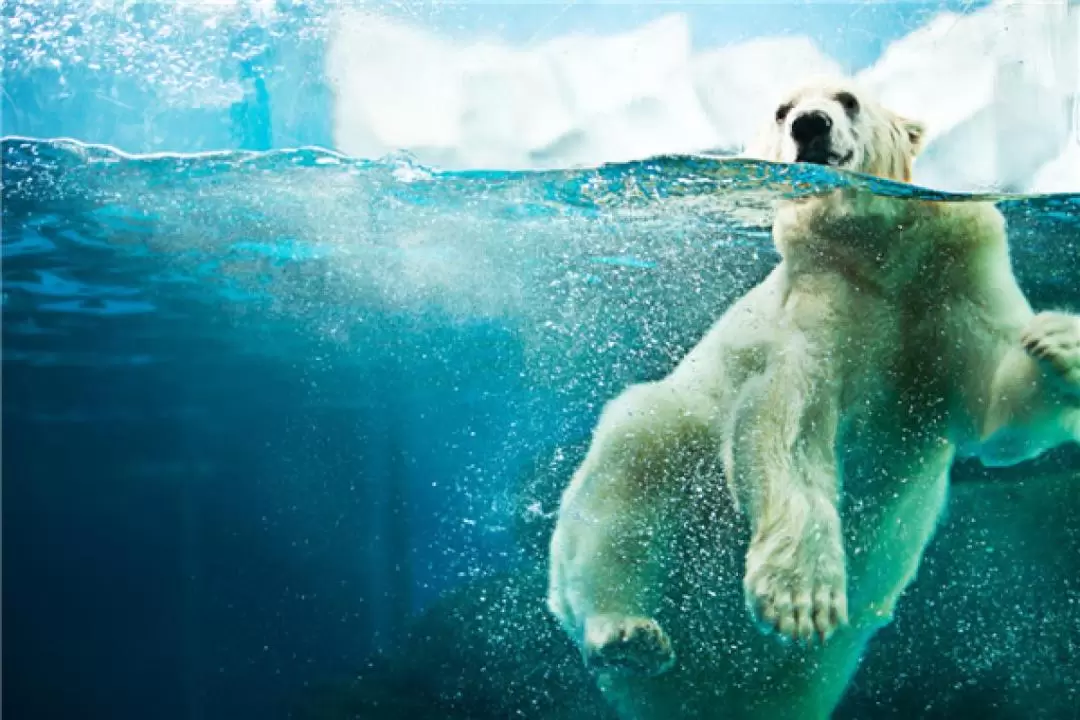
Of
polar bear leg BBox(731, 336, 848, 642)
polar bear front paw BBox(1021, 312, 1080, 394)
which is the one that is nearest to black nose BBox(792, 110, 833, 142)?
polar bear leg BBox(731, 336, 848, 642)

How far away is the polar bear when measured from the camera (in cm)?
322

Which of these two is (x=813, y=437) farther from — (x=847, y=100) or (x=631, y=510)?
(x=847, y=100)

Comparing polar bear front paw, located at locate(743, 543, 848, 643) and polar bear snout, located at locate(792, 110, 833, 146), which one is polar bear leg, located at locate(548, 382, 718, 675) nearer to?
polar bear front paw, located at locate(743, 543, 848, 643)

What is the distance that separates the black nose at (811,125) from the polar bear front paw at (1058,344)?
3.40 feet

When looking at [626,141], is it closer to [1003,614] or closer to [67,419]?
[1003,614]

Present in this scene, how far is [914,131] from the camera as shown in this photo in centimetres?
355

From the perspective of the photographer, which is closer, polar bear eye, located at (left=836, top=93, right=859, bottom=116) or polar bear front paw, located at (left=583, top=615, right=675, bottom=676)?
polar bear eye, located at (left=836, top=93, right=859, bottom=116)

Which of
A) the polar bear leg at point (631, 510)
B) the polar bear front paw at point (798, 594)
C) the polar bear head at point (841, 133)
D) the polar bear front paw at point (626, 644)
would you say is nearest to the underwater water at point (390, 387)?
the polar bear head at point (841, 133)

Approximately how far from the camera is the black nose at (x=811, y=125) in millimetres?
3029

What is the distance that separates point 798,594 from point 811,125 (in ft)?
5.55

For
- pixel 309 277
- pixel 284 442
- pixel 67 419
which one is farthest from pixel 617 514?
pixel 284 442

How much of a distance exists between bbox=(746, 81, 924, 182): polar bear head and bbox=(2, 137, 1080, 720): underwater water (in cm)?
18

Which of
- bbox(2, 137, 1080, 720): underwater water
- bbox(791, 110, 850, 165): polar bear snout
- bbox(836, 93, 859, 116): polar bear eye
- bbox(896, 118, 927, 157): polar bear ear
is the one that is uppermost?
bbox(836, 93, 859, 116): polar bear eye

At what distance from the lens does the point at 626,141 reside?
13.0ft
